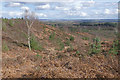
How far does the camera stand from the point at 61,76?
4.13m

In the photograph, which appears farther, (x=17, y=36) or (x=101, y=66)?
(x=17, y=36)

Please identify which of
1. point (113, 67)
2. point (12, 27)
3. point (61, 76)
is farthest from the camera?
point (12, 27)

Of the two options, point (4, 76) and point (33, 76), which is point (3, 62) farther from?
point (33, 76)

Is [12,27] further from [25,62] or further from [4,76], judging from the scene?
[4,76]

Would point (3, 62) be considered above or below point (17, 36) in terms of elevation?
below

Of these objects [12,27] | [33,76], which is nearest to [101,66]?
[33,76]

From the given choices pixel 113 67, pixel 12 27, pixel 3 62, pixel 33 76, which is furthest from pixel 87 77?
pixel 12 27

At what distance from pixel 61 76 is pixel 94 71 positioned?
46.4 inches

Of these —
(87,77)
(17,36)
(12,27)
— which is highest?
(12,27)

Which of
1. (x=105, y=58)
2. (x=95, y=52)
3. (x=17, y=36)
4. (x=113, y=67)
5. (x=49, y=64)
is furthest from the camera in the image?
(x=17, y=36)

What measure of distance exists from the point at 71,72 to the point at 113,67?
61.2 inches

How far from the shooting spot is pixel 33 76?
4.14 m

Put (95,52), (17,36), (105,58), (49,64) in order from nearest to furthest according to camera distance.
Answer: (49,64), (105,58), (95,52), (17,36)

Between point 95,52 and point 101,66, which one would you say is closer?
point 101,66
